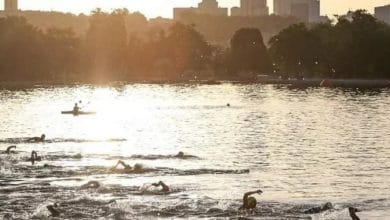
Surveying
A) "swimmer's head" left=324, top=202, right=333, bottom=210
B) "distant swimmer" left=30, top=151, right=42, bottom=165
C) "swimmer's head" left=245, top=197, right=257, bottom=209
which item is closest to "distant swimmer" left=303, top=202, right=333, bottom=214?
"swimmer's head" left=324, top=202, right=333, bottom=210

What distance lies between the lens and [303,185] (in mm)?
59938

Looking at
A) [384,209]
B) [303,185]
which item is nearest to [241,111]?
[303,185]

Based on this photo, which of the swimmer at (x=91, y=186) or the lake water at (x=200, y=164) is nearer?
the lake water at (x=200, y=164)

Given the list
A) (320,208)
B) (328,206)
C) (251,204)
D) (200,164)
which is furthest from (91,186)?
(200,164)

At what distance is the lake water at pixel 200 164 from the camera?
4950cm

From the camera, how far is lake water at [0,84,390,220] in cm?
4950

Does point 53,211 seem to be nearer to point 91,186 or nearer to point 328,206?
point 91,186

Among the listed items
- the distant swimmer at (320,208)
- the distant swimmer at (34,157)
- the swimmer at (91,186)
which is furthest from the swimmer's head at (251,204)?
the distant swimmer at (34,157)

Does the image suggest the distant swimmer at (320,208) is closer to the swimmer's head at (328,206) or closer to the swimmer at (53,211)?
the swimmer's head at (328,206)

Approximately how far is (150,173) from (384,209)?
64.1 ft

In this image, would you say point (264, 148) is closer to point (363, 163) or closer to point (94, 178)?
point (363, 163)

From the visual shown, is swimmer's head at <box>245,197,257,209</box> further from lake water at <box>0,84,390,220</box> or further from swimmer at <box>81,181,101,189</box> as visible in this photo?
swimmer at <box>81,181,101,189</box>

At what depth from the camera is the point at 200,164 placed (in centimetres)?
7200

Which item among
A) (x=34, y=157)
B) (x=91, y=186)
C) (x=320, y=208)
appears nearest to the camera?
(x=320, y=208)
